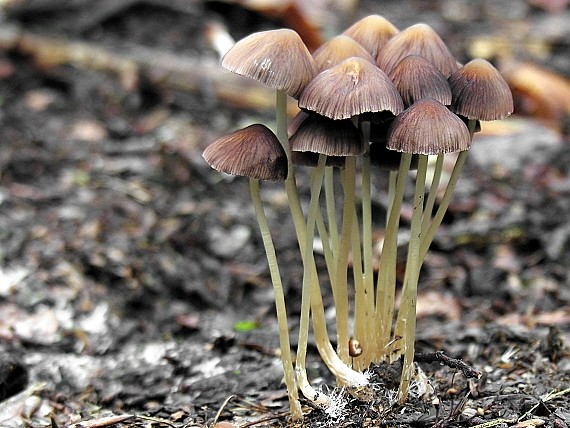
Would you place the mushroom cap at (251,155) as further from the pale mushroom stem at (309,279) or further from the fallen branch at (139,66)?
the fallen branch at (139,66)

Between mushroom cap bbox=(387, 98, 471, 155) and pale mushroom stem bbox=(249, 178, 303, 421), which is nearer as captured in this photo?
mushroom cap bbox=(387, 98, 471, 155)

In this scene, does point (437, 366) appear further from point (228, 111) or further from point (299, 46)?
point (228, 111)

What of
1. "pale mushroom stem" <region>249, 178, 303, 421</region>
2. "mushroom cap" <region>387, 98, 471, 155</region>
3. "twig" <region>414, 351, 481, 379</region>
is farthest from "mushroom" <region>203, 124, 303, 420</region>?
"twig" <region>414, 351, 481, 379</region>

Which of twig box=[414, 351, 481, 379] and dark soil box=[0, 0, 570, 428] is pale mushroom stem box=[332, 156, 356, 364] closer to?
dark soil box=[0, 0, 570, 428]

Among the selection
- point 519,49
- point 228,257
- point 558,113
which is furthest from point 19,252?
point 519,49

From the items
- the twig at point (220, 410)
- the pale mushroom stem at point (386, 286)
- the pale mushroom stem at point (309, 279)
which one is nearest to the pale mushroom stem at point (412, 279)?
the pale mushroom stem at point (386, 286)

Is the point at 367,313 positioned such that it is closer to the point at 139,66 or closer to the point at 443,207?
the point at 443,207
